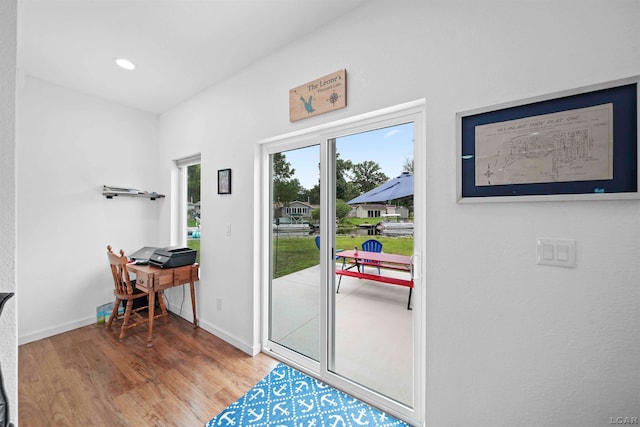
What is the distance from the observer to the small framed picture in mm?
2445

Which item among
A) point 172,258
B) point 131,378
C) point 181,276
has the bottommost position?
point 131,378

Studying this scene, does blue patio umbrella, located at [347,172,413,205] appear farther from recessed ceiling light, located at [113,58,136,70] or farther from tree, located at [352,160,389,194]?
recessed ceiling light, located at [113,58,136,70]

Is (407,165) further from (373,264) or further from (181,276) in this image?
(181,276)

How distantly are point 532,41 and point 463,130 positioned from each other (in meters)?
0.44

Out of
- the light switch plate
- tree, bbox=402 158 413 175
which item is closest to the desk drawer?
tree, bbox=402 158 413 175

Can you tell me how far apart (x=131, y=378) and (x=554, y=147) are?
301cm

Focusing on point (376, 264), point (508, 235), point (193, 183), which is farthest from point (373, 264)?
point (193, 183)

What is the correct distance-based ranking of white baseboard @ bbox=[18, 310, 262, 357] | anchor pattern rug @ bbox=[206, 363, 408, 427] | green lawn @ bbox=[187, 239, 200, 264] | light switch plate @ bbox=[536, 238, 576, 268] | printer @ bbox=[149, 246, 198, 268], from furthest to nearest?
green lawn @ bbox=[187, 239, 200, 264] → printer @ bbox=[149, 246, 198, 268] → white baseboard @ bbox=[18, 310, 262, 357] → anchor pattern rug @ bbox=[206, 363, 408, 427] → light switch plate @ bbox=[536, 238, 576, 268]

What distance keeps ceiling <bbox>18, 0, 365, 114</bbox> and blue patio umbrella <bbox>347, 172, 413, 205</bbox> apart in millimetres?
1159

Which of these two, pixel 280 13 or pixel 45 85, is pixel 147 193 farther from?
pixel 280 13

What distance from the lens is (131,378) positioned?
1.91m

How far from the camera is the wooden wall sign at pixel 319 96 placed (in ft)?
5.53

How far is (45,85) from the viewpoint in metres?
2.53

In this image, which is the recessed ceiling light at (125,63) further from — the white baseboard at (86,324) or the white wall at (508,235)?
the white baseboard at (86,324)
